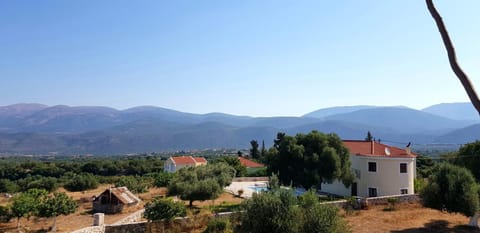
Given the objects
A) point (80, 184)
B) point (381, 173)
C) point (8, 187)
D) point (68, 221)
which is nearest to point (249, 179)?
point (381, 173)

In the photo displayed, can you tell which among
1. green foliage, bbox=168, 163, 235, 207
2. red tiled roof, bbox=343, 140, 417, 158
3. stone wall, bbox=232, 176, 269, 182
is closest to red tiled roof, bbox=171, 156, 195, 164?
stone wall, bbox=232, 176, 269, 182

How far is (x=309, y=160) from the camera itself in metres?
30.9

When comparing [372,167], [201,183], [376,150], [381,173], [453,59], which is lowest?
[201,183]

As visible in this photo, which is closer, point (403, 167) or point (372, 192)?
point (403, 167)

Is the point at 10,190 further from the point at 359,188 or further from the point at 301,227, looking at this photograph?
the point at 301,227

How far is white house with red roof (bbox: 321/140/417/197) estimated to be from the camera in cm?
3388

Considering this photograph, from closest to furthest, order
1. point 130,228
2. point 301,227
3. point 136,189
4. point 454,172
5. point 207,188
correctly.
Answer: point 301,227 → point 130,228 → point 454,172 → point 207,188 → point 136,189

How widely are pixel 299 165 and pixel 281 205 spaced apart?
15.4m

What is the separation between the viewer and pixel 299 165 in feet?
102

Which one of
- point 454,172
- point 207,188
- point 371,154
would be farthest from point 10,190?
point 454,172

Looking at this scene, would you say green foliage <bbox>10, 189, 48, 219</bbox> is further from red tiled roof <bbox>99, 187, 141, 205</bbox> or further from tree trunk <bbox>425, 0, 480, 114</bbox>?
tree trunk <bbox>425, 0, 480, 114</bbox>

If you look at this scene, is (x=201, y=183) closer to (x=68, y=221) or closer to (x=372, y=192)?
(x=68, y=221)

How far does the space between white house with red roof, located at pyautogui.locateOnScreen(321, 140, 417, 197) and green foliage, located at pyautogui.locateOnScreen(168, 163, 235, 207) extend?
36.0 feet

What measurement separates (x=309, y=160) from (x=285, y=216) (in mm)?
15665
